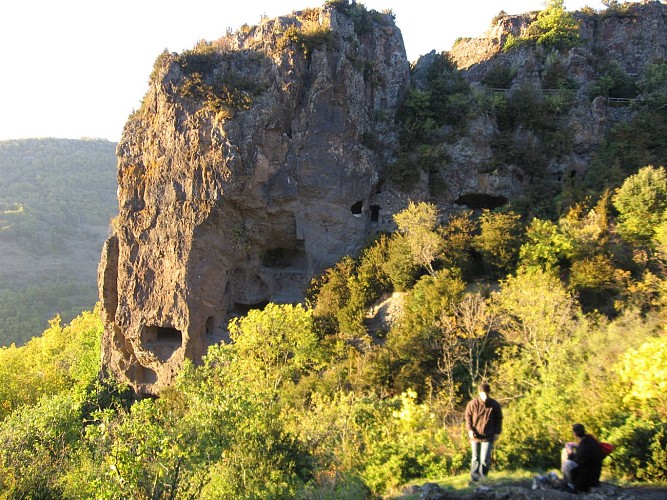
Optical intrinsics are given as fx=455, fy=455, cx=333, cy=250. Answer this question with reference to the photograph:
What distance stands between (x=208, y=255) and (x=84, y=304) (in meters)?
43.2

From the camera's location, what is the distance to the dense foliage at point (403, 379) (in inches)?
293

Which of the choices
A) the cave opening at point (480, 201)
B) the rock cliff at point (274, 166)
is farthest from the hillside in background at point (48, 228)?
the cave opening at point (480, 201)

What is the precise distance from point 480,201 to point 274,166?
9.83m

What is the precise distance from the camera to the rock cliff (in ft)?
62.0

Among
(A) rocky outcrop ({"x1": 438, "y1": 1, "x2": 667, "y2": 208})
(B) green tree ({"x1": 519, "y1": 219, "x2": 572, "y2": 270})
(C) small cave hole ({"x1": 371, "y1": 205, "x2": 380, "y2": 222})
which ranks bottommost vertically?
(B) green tree ({"x1": 519, "y1": 219, "x2": 572, "y2": 270})

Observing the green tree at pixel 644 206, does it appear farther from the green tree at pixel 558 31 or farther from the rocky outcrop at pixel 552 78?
the green tree at pixel 558 31

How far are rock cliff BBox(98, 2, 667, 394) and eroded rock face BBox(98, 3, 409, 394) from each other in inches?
2.5

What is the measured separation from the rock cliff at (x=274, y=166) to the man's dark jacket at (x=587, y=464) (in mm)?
15010

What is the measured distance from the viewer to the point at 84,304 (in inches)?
2136

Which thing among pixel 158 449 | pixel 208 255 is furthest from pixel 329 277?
pixel 158 449

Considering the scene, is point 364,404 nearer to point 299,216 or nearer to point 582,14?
Result: point 299,216

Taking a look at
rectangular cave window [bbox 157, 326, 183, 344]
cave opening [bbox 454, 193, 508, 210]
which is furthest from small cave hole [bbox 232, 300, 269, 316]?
cave opening [bbox 454, 193, 508, 210]

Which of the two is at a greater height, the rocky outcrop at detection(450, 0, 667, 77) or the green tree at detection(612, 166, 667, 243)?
the rocky outcrop at detection(450, 0, 667, 77)

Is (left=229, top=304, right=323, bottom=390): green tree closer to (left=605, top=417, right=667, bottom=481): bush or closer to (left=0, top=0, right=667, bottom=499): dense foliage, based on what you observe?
Result: (left=0, top=0, right=667, bottom=499): dense foliage
